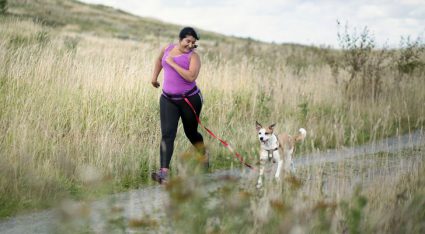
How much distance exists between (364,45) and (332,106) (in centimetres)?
272

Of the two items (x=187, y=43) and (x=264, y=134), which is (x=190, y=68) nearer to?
(x=187, y=43)

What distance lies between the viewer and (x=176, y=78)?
706 cm

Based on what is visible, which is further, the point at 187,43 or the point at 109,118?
the point at 109,118

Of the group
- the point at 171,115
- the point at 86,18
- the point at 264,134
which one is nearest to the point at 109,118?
the point at 171,115

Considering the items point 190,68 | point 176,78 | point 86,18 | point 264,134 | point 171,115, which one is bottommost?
point 264,134

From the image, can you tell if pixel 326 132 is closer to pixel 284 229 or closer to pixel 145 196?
pixel 145 196

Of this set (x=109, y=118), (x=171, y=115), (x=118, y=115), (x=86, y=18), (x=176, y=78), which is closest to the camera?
(x=176, y=78)

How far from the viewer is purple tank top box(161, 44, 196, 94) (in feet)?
23.1

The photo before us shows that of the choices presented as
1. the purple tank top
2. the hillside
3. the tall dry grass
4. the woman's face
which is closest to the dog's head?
the tall dry grass

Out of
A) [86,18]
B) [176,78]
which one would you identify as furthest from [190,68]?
[86,18]

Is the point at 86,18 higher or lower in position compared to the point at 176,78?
higher

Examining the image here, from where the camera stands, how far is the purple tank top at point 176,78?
23.1 ft

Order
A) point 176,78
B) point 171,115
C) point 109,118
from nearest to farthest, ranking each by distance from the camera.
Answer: point 176,78 → point 171,115 → point 109,118

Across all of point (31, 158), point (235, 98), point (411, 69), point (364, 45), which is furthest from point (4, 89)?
point (411, 69)
